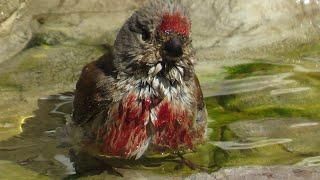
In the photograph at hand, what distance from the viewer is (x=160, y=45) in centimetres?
500

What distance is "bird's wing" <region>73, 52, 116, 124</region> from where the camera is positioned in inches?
204

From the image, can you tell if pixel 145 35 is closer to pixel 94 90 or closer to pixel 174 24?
pixel 174 24

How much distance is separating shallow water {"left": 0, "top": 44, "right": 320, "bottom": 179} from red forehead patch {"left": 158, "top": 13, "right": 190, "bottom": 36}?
827 mm

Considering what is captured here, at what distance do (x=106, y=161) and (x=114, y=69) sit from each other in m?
0.59

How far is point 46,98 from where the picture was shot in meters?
6.38

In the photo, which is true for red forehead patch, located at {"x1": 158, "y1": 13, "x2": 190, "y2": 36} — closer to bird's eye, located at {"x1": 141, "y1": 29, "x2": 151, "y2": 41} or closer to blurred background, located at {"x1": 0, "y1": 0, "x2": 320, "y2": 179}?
bird's eye, located at {"x1": 141, "y1": 29, "x2": 151, "y2": 41}

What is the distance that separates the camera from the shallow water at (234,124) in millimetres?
5129

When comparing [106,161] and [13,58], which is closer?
[106,161]

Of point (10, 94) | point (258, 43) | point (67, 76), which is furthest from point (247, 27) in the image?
point (10, 94)

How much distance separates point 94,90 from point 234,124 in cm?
110

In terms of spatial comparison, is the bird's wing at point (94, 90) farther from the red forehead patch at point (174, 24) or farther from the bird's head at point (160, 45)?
the red forehead patch at point (174, 24)

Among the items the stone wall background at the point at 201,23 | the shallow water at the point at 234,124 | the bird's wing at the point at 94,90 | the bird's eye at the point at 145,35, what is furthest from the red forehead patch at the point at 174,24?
the stone wall background at the point at 201,23

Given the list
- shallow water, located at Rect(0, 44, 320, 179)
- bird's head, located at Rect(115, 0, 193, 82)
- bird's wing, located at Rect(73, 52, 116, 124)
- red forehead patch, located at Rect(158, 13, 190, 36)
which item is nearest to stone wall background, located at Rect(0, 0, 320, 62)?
shallow water, located at Rect(0, 44, 320, 179)

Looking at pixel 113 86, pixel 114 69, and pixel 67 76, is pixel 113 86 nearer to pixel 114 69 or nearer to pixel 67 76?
pixel 114 69
